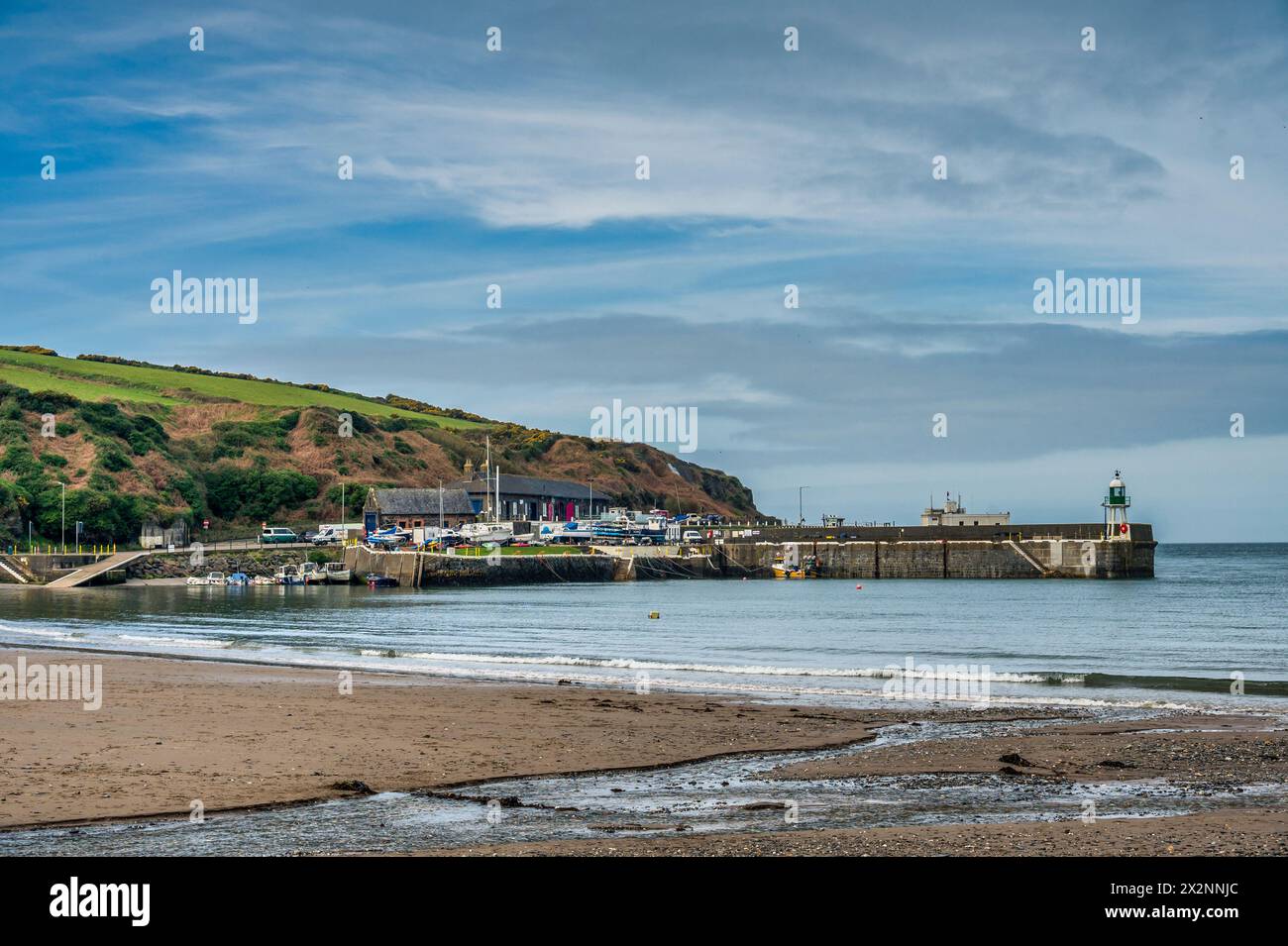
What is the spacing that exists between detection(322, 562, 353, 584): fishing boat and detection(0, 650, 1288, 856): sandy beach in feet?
250

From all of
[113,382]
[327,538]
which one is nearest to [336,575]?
[327,538]

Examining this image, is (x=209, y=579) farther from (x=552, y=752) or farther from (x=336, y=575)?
(x=552, y=752)

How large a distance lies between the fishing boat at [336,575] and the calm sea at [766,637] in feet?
44.3

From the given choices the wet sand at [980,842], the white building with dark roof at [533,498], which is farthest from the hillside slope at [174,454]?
the wet sand at [980,842]

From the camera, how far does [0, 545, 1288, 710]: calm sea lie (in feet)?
101

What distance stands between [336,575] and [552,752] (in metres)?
87.8

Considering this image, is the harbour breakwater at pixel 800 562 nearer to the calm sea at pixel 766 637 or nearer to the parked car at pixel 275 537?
the parked car at pixel 275 537

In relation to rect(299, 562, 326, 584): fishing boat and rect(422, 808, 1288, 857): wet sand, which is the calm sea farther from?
rect(422, 808, 1288, 857): wet sand

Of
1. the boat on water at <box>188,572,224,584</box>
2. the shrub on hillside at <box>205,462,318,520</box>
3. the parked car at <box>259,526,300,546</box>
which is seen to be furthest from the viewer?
the shrub on hillside at <box>205,462,318,520</box>

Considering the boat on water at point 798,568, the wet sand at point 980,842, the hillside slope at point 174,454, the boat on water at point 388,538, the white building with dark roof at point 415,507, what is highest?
the hillside slope at point 174,454

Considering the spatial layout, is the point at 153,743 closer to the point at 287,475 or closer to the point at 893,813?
the point at 893,813

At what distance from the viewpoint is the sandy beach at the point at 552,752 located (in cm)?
1165

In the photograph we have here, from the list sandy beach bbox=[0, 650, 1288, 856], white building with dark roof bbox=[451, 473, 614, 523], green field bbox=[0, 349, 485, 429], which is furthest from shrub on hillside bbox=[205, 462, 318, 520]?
sandy beach bbox=[0, 650, 1288, 856]

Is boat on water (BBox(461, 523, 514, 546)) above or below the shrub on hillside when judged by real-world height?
below
